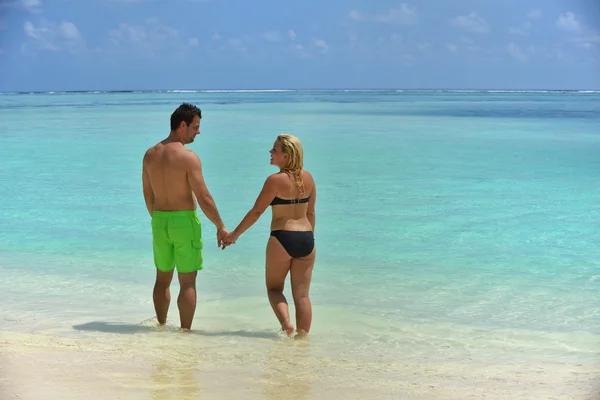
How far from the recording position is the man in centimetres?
495

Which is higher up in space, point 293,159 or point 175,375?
point 293,159

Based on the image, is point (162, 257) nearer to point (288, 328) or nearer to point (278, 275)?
Answer: point (278, 275)

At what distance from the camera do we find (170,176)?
4961 mm

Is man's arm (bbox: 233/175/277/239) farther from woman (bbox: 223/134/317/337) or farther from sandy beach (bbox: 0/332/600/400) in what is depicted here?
sandy beach (bbox: 0/332/600/400)

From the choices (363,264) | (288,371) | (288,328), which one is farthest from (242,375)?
(363,264)

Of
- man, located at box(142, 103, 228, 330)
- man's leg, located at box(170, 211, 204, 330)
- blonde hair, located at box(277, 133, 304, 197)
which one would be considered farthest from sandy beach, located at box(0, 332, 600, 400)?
blonde hair, located at box(277, 133, 304, 197)

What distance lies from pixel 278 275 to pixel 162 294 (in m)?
0.84

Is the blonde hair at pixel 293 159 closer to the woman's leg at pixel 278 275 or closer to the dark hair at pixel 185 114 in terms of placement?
the woman's leg at pixel 278 275

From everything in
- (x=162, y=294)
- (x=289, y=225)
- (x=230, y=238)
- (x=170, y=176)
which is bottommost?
(x=162, y=294)

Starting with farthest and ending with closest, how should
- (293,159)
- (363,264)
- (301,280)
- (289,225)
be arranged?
(363,264) < (301,280) < (289,225) < (293,159)

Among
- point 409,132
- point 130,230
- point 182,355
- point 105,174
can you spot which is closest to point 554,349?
point 182,355

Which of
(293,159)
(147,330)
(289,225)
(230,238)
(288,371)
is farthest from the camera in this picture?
(147,330)

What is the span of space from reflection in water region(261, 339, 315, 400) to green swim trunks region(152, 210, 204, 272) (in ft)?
2.59

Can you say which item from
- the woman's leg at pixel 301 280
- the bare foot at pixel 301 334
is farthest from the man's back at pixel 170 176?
the bare foot at pixel 301 334
